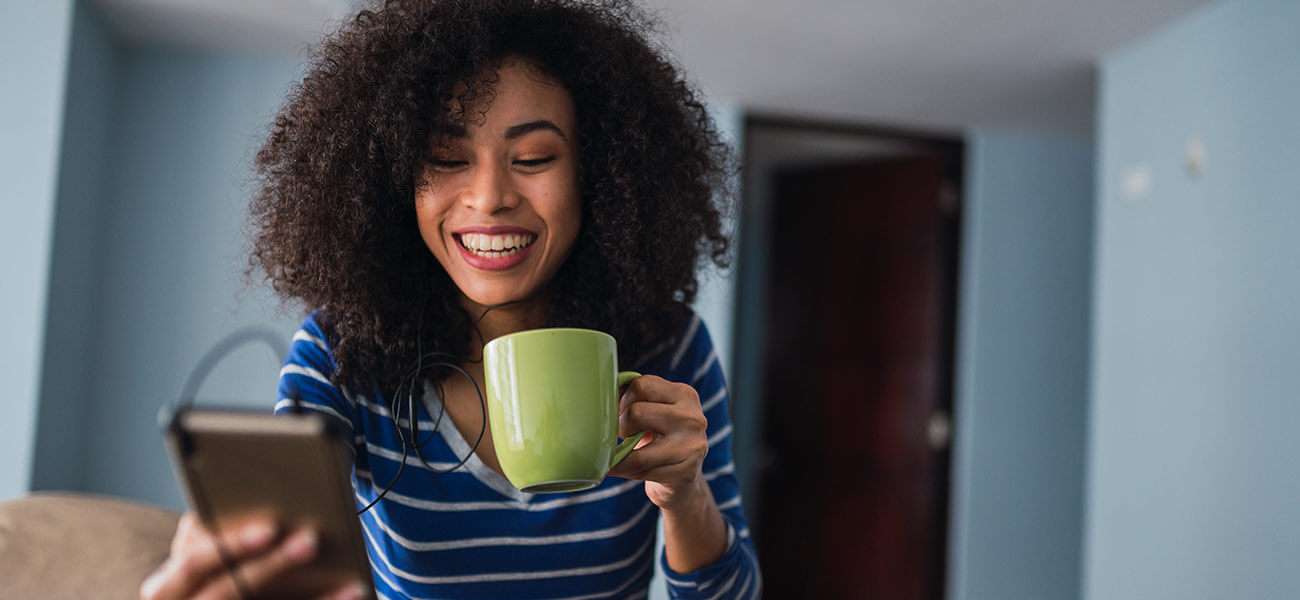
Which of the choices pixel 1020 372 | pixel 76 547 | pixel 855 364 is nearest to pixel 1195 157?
pixel 1020 372

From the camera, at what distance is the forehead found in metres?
0.92

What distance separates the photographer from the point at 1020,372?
4457 millimetres

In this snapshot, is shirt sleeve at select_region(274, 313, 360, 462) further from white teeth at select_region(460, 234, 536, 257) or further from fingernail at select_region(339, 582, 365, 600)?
fingernail at select_region(339, 582, 365, 600)

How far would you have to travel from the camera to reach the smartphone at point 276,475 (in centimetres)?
49

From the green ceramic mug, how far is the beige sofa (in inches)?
43.3

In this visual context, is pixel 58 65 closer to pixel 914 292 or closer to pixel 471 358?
pixel 471 358

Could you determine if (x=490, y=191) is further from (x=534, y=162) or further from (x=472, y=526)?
(x=472, y=526)

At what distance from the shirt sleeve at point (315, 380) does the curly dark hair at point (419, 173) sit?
0.01 m

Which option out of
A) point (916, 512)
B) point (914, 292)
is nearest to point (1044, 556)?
point (916, 512)

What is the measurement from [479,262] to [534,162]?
97 millimetres

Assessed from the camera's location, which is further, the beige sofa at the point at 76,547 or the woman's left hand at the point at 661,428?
the beige sofa at the point at 76,547

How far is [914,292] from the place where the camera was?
4.55 meters

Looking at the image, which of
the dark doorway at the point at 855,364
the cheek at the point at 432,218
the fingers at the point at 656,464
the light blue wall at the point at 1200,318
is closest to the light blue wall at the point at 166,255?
the dark doorway at the point at 855,364

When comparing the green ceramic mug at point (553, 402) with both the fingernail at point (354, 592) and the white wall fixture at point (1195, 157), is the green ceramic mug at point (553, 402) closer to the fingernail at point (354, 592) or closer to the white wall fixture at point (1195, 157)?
the fingernail at point (354, 592)
